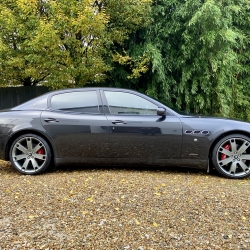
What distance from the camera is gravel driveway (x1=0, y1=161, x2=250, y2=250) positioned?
2.29 meters

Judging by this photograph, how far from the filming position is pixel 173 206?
293 centimetres

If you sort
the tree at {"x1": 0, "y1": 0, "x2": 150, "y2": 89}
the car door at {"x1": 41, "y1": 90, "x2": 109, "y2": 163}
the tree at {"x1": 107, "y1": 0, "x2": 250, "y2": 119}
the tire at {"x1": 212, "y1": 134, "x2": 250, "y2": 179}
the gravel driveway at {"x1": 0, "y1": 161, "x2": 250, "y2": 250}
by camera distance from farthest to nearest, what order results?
1. the tree at {"x1": 107, "y1": 0, "x2": 250, "y2": 119}
2. the tree at {"x1": 0, "y1": 0, "x2": 150, "y2": 89}
3. the car door at {"x1": 41, "y1": 90, "x2": 109, "y2": 163}
4. the tire at {"x1": 212, "y1": 134, "x2": 250, "y2": 179}
5. the gravel driveway at {"x1": 0, "y1": 161, "x2": 250, "y2": 250}

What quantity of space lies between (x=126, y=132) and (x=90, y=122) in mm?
591

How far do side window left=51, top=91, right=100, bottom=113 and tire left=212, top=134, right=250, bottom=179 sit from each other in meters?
1.99

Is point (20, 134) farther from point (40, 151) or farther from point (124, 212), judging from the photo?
point (124, 212)

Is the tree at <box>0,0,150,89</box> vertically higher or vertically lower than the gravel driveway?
higher

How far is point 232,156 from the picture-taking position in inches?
166

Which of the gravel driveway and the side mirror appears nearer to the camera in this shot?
the gravel driveway

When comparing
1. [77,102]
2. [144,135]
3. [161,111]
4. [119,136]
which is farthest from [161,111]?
[77,102]

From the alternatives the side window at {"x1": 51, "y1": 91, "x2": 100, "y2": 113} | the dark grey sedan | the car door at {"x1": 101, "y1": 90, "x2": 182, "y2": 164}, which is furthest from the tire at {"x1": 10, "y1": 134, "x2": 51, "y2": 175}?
the car door at {"x1": 101, "y1": 90, "x2": 182, "y2": 164}

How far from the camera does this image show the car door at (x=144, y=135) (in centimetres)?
427

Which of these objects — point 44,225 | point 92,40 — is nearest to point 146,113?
point 44,225

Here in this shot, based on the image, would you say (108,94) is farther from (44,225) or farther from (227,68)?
(227,68)

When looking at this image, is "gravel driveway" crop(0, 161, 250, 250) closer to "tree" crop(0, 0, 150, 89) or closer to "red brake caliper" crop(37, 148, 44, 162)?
"red brake caliper" crop(37, 148, 44, 162)
